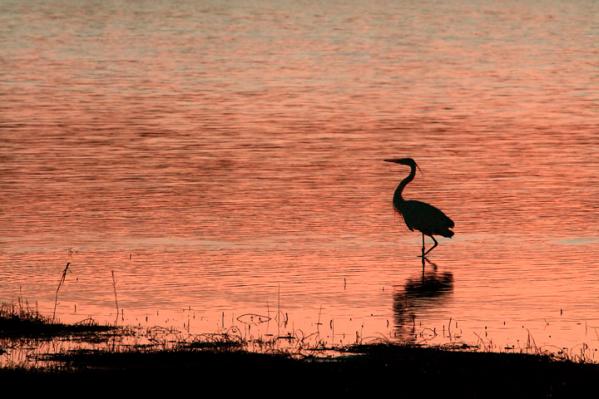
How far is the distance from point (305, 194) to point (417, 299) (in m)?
11.2

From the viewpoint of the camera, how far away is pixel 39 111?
52.5m

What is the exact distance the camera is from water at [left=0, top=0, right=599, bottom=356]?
Result: 21.3 metres

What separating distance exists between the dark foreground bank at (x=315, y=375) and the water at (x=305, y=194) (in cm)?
201

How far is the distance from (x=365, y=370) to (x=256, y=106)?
3940 cm

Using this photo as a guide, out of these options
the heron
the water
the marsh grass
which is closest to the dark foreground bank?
the marsh grass

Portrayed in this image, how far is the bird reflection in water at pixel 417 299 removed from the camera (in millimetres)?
19344

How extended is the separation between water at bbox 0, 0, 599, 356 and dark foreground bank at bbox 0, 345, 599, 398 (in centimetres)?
201

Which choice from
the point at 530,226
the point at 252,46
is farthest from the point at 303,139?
the point at 252,46

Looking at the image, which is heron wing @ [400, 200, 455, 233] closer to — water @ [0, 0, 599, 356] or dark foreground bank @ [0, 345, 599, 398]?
water @ [0, 0, 599, 356]

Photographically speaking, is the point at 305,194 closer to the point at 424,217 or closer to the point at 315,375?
the point at 424,217

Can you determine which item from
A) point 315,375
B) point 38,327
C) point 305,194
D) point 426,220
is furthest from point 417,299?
point 305,194

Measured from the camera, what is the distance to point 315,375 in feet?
52.0

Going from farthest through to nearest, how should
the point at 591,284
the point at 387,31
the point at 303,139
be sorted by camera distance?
the point at 387,31, the point at 303,139, the point at 591,284

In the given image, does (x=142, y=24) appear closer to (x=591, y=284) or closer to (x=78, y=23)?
(x=78, y=23)
